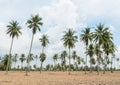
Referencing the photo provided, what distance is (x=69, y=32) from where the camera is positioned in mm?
99062

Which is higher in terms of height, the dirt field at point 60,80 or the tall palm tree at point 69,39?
the tall palm tree at point 69,39

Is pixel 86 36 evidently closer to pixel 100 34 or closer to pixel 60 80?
pixel 100 34

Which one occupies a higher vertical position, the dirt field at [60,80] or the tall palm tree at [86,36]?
the tall palm tree at [86,36]

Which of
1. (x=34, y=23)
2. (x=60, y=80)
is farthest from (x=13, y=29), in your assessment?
(x=60, y=80)

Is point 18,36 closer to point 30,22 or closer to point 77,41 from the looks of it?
point 30,22

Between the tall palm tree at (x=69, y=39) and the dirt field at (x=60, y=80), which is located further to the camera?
the tall palm tree at (x=69, y=39)

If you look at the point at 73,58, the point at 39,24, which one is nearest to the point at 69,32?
the point at 39,24

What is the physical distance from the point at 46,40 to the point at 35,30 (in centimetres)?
2982

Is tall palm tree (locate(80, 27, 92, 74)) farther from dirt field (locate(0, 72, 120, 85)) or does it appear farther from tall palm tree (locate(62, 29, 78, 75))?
dirt field (locate(0, 72, 120, 85))

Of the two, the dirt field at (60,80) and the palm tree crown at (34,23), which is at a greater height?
the palm tree crown at (34,23)

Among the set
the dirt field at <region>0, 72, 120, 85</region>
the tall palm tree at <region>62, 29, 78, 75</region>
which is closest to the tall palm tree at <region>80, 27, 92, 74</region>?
the tall palm tree at <region>62, 29, 78, 75</region>

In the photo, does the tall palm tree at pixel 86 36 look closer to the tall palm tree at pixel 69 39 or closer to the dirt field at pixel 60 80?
the tall palm tree at pixel 69 39

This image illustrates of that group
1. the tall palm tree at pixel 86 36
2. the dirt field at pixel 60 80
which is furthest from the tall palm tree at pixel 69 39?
the dirt field at pixel 60 80

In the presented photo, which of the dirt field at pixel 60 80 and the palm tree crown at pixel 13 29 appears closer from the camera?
the dirt field at pixel 60 80
